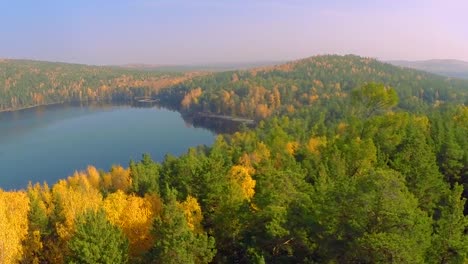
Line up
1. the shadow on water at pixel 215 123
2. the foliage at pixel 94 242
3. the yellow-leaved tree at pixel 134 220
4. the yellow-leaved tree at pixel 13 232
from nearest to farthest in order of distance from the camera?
the foliage at pixel 94 242
the yellow-leaved tree at pixel 13 232
the yellow-leaved tree at pixel 134 220
the shadow on water at pixel 215 123

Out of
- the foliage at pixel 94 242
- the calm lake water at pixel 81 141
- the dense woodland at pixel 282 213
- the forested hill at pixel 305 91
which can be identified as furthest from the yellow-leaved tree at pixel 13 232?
the forested hill at pixel 305 91

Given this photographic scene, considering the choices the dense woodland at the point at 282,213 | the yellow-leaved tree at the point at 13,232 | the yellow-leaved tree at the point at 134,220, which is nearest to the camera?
the dense woodland at the point at 282,213

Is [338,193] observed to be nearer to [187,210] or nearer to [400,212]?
[400,212]

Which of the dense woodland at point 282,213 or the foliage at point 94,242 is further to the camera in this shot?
the foliage at point 94,242

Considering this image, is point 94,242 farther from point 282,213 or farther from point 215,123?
point 215,123

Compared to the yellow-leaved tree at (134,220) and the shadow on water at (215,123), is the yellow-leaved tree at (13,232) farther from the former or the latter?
the shadow on water at (215,123)

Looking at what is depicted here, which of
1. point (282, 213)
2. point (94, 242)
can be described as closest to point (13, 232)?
point (94, 242)

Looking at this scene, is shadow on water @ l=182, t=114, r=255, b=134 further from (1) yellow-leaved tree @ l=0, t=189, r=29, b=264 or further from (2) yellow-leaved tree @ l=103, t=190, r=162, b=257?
(1) yellow-leaved tree @ l=0, t=189, r=29, b=264

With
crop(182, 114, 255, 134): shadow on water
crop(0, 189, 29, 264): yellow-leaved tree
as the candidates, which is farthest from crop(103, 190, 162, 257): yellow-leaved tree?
crop(182, 114, 255, 134): shadow on water

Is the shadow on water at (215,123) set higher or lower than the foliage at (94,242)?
lower
